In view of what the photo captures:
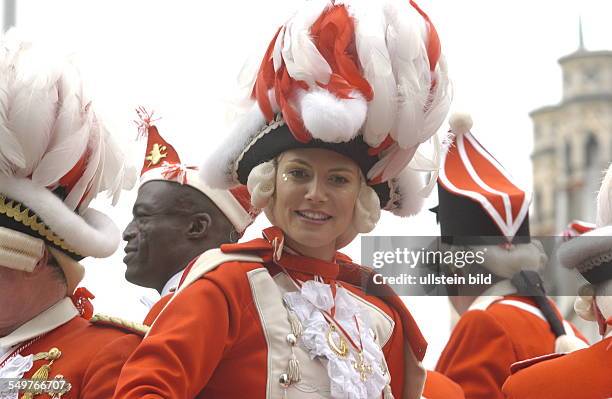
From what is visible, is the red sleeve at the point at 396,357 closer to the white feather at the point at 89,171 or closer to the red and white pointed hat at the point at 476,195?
the white feather at the point at 89,171

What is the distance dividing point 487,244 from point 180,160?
4.28 ft

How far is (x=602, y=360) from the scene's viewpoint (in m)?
4.26

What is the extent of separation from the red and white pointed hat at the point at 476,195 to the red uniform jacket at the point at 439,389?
3.67 feet

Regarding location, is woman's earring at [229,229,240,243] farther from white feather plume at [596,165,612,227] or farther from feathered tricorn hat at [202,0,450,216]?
white feather plume at [596,165,612,227]

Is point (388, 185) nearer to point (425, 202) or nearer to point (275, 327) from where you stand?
point (425, 202)

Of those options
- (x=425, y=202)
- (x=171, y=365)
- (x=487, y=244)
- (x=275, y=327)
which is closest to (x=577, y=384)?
(x=425, y=202)

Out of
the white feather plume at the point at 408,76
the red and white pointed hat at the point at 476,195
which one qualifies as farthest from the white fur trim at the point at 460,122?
the white feather plume at the point at 408,76

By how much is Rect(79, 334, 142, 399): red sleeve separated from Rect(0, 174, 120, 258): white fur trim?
322 millimetres

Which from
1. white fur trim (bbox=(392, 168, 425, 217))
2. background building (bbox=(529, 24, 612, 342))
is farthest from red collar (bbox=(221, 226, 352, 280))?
background building (bbox=(529, 24, 612, 342))

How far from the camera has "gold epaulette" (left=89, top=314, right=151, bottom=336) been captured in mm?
4191

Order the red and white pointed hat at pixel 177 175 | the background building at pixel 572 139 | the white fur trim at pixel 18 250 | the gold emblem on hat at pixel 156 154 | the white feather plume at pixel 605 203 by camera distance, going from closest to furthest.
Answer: the white fur trim at pixel 18 250, the white feather plume at pixel 605 203, the red and white pointed hat at pixel 177 175, the gold emblem on hat at pixel 156 154, the background building at pixel 572 139

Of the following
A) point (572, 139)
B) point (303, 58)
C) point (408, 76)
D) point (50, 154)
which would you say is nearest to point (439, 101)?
point (408, 76)

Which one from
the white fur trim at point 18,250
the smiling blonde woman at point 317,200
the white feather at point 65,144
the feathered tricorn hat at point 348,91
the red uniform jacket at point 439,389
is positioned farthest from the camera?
the red uniform jacket at point 439,389

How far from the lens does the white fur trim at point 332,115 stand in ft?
12.7
